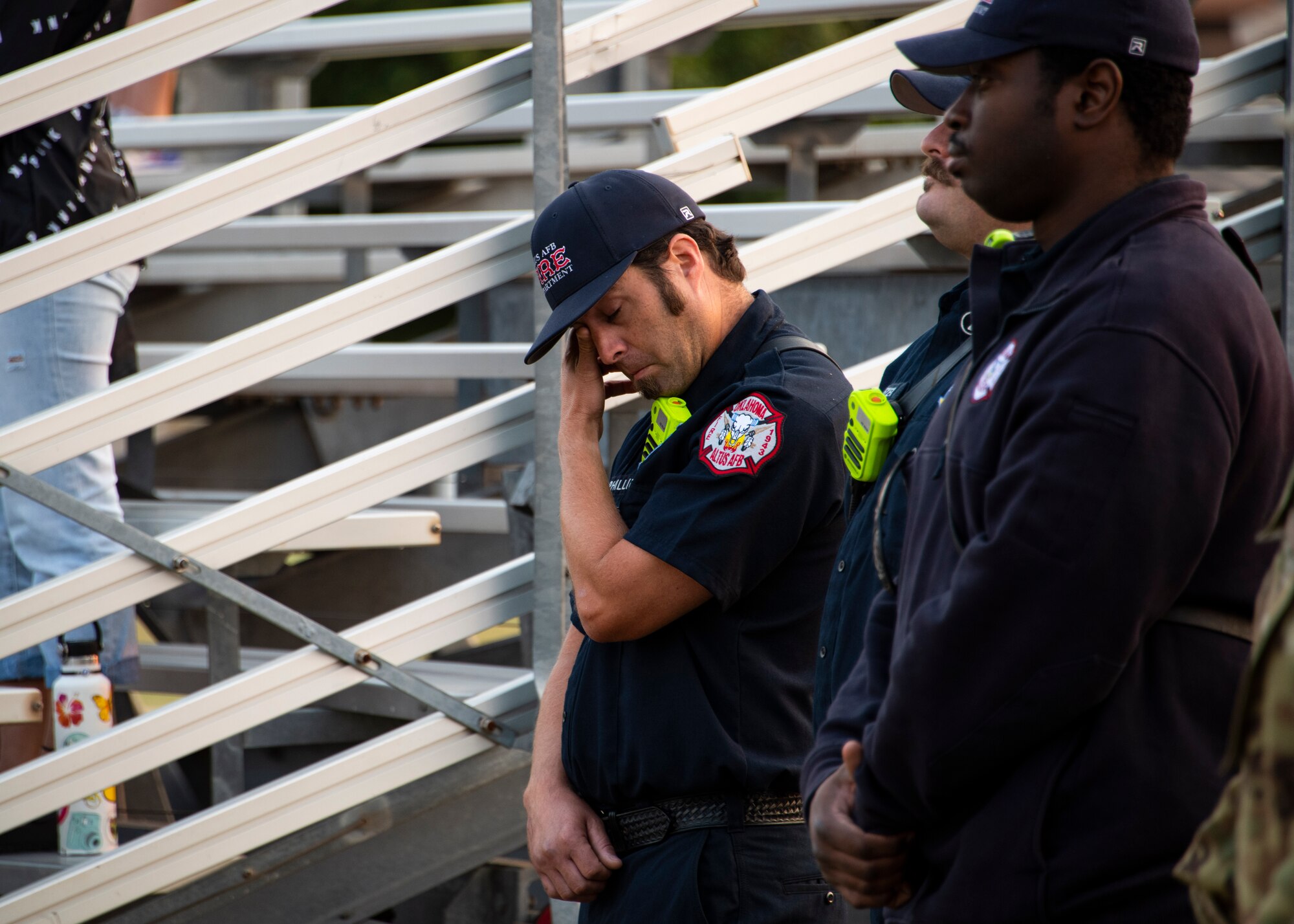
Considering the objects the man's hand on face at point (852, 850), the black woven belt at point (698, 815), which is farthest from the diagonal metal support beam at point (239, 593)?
the man's hand on face at point (852, 850)

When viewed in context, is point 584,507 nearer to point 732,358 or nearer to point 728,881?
Result: point 732,358

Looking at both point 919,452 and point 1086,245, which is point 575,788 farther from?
point 1086,245

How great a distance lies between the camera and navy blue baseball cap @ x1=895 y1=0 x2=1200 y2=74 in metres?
1.32

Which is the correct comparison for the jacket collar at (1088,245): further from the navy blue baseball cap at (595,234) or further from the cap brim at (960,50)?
the navy blue baseball cap at (595,234)

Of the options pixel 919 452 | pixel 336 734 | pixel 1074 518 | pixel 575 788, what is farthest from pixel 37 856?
pixel 1074 518

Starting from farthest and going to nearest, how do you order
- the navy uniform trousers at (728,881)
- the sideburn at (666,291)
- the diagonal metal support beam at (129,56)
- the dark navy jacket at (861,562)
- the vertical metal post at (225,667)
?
the vertical metal post at (225,667), the diagonal metal support beam at (129,56), the sideburn at (666,291), the navy uniform trousers at (728,881), the dark navy jacket at (861,562)

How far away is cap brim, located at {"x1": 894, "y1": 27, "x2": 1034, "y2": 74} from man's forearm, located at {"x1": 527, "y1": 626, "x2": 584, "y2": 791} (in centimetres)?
120

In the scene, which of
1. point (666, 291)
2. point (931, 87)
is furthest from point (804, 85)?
point (666, 291)

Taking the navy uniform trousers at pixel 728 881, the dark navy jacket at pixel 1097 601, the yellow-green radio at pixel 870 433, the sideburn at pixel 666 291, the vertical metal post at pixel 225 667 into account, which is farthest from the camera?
the vertical metal post at pixel 225 667

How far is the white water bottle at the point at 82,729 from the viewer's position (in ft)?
9.15

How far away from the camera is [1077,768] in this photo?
1230 millimetres

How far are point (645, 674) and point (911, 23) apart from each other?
166 centimetres

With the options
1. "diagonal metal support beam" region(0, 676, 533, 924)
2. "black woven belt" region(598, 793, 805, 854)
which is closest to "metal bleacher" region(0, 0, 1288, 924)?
"diagonal metal support beam" region(0, 676, 533, 924)

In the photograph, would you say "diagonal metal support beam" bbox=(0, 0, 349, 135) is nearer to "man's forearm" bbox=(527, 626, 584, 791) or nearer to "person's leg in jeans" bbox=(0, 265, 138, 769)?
"person's leg in jeans" bbox=(0, 265, 138, 769)
